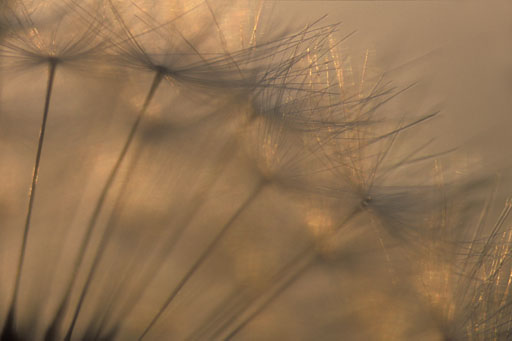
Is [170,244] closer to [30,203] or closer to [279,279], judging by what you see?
[279,279]

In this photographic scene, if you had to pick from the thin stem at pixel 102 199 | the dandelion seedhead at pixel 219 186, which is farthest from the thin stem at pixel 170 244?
the thin stem at pixel 102 199

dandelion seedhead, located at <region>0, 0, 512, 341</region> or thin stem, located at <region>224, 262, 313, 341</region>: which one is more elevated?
dandelion seedhead, located at <region>0, 0, 512, 341</region>

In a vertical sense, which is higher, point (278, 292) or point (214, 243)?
point (214, 243)

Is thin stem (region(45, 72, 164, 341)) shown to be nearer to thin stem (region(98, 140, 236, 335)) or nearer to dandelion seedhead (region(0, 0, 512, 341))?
dandelion seedhead (region(0, 0, 512, 341))

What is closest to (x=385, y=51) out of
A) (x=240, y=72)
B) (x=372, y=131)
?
(x=372, y=131)

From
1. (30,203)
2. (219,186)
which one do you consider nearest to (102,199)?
(30,203)

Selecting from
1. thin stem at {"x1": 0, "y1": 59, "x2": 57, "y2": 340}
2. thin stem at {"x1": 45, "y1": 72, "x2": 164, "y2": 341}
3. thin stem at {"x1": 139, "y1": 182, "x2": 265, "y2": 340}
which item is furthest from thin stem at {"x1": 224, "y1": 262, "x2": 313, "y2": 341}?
thin stem at {"x1": 0, "y1": 59, "x2": 57, "y2": 340}

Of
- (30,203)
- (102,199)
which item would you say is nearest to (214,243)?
(102,199)

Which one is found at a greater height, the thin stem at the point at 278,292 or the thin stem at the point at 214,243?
the thin stem at the point at 214,243

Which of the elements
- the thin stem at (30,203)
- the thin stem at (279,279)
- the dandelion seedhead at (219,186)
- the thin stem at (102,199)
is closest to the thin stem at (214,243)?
the dandelion seedhead at (219,186)

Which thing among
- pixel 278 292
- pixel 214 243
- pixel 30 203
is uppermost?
pixel 30 203

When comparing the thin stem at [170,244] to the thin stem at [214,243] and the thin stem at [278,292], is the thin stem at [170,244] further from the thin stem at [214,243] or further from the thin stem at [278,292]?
the thin stem at [278,292]
